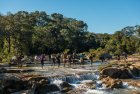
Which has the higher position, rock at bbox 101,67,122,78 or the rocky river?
rock at bbox 101,67,122,78

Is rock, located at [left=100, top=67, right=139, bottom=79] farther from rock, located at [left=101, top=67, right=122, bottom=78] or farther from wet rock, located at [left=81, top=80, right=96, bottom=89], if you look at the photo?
wet rock, located at [left=81, top=80, right=96, bottom=89]

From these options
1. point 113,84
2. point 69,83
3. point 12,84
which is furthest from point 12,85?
point 113,84

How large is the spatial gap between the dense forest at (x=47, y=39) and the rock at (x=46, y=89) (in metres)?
25.7

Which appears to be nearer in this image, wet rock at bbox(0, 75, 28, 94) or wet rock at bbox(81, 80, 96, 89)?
wet rock at bbox(0, 75, 28, 94)

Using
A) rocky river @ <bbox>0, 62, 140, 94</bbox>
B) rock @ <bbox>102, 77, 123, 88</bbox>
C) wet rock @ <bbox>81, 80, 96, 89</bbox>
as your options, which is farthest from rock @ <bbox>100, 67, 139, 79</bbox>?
wet rock @ <bbox>81, 80, 96, 89</bbox>

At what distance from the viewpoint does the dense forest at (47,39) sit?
2702 inches

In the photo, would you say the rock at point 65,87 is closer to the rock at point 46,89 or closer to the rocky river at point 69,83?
the rocky river at point 69,83

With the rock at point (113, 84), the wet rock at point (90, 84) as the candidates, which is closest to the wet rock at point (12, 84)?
the wet rock at point (90, 84)

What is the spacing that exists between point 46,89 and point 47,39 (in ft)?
192

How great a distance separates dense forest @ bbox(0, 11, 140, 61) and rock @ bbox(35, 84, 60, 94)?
1013 inches

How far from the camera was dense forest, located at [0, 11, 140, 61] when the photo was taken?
68.6 meters

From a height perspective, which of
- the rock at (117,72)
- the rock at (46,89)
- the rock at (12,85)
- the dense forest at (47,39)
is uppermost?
the dense forest at (47,39)

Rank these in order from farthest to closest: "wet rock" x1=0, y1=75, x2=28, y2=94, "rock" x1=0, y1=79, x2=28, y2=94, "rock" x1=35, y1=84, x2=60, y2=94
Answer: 1. "rock" x1=35, y1=84, x2=60, y2=94
2. "rock" x1=0, y1=79, x2=28, y2=94
3. "wet rock" x1=0, y1=75, x2=28, y2=94

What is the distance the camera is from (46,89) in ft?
105
